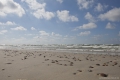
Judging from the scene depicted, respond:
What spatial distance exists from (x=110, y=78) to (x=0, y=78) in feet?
13.4

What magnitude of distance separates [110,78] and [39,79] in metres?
2.58

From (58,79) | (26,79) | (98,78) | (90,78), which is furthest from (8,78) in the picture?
(98,78)

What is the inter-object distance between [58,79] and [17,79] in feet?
5.00

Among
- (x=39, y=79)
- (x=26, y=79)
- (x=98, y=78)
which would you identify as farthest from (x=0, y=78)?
(x=98, y=78)

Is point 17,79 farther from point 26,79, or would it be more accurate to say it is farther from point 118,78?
point 118,78

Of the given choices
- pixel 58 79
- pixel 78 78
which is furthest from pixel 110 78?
pixel 58 79

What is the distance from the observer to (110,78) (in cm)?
429

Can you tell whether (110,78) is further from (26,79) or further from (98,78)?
(26,79)

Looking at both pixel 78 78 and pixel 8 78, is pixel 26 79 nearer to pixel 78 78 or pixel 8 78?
pixel 8 78

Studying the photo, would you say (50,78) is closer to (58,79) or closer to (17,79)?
→ (58,79)

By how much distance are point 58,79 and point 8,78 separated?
192 centimetres

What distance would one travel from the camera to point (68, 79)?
435 centimetres

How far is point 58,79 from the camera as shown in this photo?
438cm

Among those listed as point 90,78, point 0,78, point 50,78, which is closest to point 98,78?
point 90,78
